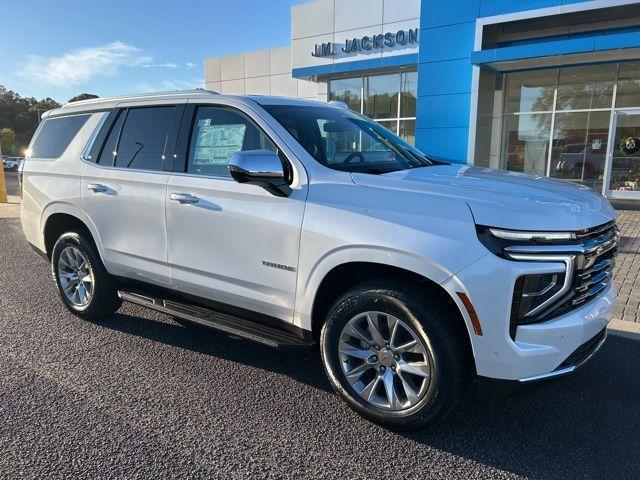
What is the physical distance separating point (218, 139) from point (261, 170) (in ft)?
2.85

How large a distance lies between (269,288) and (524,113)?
1435cm

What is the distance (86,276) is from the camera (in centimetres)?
465

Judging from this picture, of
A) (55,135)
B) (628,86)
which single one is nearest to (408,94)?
(628,86)

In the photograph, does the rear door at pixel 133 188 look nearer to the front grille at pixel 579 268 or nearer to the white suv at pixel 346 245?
the white suv at pixel 346 245

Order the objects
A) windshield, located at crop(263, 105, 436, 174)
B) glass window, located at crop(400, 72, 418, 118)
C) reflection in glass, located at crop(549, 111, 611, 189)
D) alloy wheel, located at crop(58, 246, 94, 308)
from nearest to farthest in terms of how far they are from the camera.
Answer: windshield, located at crop(263, 105, 436, 174) < alloy wheel, located at crop(58, 246, 94, 308) < reflection in glass, located at crop(549, 111, 611, 189) < glass window, located at crop(400, 72, 418, 118)

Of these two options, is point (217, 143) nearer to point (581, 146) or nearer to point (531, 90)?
point (581, 146)

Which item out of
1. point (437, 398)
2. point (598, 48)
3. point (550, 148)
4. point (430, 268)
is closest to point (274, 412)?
point (437, 398)

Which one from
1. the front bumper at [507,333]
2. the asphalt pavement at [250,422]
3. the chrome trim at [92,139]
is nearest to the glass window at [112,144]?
the chrome trim at [92,139]

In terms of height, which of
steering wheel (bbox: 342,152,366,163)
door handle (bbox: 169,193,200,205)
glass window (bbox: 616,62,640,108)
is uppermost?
glass window (bbox: 616,62,640,108)

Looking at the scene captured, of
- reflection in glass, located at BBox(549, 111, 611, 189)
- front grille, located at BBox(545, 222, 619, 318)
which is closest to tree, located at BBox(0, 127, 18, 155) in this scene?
reflection in glass, located at BBox(549, 111, 611, 189)

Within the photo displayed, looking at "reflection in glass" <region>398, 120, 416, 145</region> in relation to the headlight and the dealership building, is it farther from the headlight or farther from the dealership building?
the headlight

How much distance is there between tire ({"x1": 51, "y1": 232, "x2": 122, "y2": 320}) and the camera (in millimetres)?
4512

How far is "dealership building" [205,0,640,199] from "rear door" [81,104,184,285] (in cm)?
1140

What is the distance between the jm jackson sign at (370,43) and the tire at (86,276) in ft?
46.7
